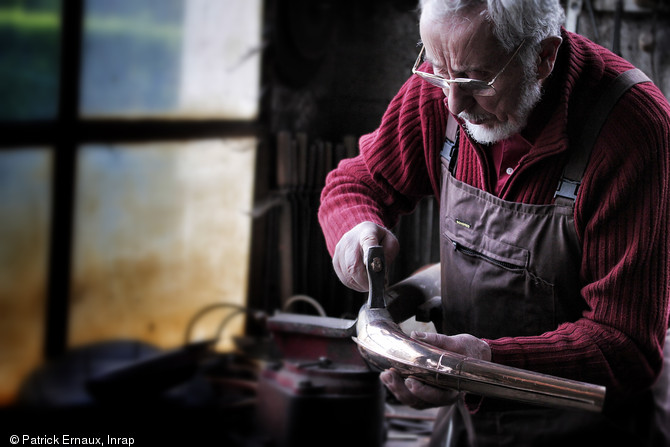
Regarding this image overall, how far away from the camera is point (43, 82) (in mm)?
590

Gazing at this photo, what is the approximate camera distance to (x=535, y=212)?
118 centimetres

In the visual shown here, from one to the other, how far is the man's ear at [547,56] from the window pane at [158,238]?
0.57m

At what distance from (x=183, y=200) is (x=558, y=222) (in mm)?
680

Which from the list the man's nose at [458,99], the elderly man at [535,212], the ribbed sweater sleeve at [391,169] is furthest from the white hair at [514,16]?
the ribbed sweater sleeve at [391,169]

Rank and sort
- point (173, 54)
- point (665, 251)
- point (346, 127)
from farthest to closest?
point (346, 127)
point (665, 251)
point (173, 54)

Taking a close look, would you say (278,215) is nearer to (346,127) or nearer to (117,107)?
(346,127)

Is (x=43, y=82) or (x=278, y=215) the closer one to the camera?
(x=43, y=82)

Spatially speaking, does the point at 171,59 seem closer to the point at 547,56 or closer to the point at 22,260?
the point at 22,260

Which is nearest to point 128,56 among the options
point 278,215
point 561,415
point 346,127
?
point 278,215

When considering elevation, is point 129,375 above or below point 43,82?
below

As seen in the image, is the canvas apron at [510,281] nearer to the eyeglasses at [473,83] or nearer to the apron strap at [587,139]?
the apron strap at [587,139]

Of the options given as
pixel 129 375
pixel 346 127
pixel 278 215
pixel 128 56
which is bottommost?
pixel 129 375

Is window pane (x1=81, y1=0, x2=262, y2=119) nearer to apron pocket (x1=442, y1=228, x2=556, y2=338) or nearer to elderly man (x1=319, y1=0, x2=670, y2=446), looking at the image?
elderly man (x1=319, y1=0, x2=670, y2=446)

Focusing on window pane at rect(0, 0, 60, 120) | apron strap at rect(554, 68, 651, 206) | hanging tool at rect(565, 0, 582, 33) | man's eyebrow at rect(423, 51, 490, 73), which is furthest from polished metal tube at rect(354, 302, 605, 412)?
hanging tool at rect(565, 0, 582, 33)
